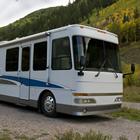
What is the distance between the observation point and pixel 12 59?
9406 millimetres

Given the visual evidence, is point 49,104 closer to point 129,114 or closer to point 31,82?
point 31,82

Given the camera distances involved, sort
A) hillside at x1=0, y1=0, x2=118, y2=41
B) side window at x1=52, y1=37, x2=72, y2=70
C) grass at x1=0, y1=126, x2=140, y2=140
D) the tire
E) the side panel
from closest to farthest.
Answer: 1. grass at x1=0, y1=126, x2=140, y2=140
2. side window at x1=52, y1=37, x2=72, y2=70
3. the tire
4. the side panel
5. hillside at x1=0, y1=0, x2=118, y2=41

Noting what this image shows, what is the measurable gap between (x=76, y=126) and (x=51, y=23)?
4851 inches

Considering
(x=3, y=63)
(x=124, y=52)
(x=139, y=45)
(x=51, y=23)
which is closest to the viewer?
(x=3, y=63)

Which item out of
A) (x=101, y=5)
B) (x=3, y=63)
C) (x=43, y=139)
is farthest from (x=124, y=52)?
Result: (x=101, y=5)

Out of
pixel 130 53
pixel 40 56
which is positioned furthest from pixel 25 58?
pixel 130 53

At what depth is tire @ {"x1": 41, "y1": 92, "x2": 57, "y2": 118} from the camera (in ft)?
23.7

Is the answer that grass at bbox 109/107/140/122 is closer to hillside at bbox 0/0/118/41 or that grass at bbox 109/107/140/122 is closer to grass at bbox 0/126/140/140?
grass at bbox 0/126/140/140

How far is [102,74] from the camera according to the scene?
272 inches

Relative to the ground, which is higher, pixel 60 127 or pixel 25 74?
pixel 25 74

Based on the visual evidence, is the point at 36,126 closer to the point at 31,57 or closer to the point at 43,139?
the point at 43,139

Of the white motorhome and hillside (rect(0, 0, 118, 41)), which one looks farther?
hillside (rect(0, 0, 118, 41))

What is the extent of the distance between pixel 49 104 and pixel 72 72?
1585 millimetres

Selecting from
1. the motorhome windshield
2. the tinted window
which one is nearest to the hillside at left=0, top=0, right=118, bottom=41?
the tinted window
